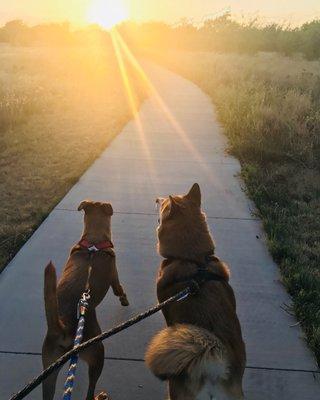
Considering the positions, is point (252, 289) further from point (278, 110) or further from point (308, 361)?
point (278, 110)

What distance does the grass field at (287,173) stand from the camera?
4.40m

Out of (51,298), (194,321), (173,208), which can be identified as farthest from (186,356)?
(173,208)

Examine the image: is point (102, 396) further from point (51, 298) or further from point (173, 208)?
point (173, 208)

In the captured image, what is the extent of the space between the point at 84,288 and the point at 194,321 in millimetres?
886

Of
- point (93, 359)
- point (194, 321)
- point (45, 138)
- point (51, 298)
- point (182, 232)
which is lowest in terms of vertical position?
point (45, 138)

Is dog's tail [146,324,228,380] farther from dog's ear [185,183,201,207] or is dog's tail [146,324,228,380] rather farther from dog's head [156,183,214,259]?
dog's ear [185,183,201,207]

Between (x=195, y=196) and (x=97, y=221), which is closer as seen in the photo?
(x=195, y=196)

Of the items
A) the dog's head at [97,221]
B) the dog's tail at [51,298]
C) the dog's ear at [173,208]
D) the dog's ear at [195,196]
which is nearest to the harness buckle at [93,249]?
the dog's head at [97,221]

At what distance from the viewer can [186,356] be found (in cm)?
216

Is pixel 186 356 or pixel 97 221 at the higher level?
pixel 186 356

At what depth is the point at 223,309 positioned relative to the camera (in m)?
2.73

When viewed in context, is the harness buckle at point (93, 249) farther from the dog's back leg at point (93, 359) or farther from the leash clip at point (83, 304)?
the dog's back leg at point (93, 359)

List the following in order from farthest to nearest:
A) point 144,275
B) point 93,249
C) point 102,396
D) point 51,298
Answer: point 144,275 < point 93,249 < point 102,396 < point 51,298

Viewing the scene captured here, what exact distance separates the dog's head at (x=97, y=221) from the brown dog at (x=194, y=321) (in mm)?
655
